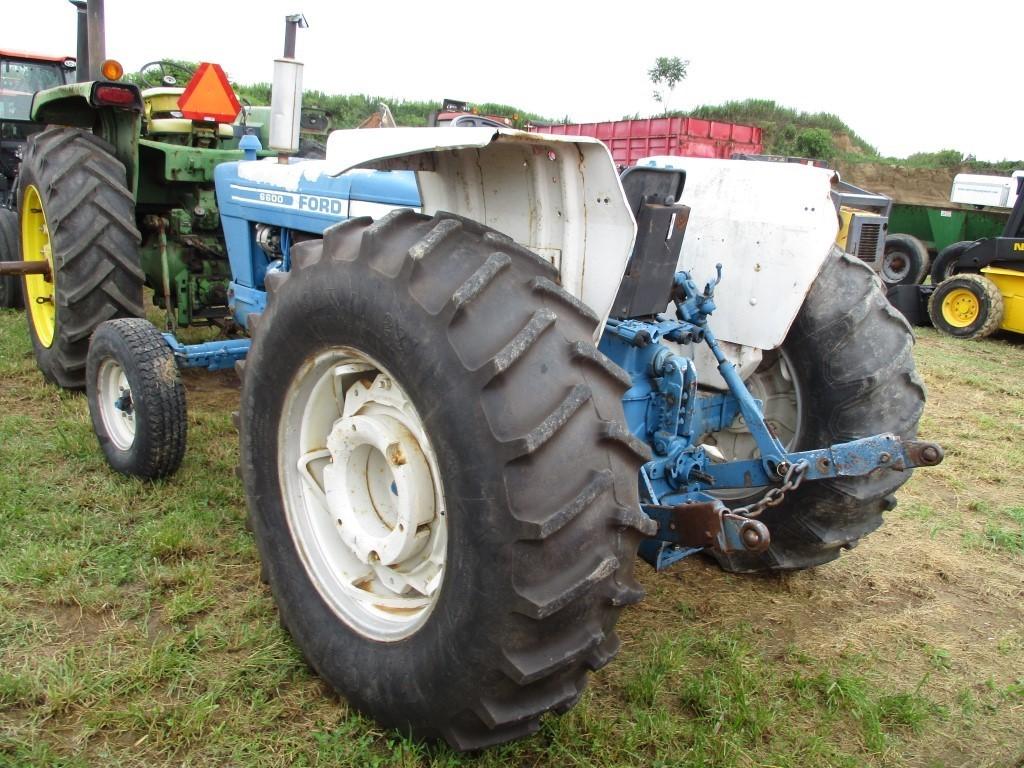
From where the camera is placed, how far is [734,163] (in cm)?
258

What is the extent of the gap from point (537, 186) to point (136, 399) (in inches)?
78.6

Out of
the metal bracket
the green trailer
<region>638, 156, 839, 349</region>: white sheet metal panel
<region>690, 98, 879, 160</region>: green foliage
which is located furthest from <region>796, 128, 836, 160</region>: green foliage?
the metal bracket

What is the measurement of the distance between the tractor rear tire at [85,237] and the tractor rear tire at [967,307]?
845cm

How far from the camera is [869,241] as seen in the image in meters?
10.1

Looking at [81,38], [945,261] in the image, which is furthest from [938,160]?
[81,38]

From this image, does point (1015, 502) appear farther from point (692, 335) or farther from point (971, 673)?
point (692, 335)

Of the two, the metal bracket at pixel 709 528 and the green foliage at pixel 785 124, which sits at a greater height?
the green foliage at pixel 785 124

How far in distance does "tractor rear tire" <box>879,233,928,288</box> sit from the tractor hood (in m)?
10.5

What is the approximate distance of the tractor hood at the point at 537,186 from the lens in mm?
1939

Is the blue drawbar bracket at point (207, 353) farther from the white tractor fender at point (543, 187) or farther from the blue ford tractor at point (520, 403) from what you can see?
the white tractor fender at point (543, 187)

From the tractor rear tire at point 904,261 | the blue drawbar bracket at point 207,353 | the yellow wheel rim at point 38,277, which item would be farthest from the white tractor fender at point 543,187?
the tractor rear tire at point 904,261

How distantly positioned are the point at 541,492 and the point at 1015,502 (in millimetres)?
3636

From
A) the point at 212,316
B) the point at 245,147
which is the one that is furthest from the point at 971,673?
the point at 212,316

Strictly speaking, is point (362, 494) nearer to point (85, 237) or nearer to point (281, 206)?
point (281, 206)
